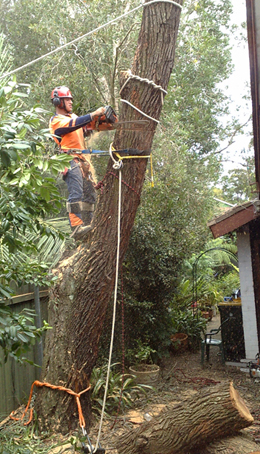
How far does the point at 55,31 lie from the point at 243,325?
652cm

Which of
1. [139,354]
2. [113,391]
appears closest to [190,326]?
[139,354]

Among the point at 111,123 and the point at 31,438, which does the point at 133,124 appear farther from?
the point at 31,438

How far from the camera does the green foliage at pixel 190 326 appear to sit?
909 centimetres

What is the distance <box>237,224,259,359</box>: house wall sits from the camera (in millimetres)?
7441

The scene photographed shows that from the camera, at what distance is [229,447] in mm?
4152

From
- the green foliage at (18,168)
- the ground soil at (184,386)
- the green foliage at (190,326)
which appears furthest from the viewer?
the green foliage at (190,326)

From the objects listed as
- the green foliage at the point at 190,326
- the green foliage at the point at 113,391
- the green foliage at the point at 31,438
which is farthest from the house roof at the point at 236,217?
the green foliage at the point at 31,438

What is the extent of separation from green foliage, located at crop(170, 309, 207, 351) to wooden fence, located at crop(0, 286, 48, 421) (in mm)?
4152

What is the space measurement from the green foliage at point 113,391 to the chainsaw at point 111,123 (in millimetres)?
2841

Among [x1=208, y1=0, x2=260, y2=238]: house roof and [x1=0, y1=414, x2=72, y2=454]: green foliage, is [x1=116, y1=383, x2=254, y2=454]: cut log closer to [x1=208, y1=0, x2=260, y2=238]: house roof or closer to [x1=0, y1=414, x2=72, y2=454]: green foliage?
[x1=0, y1=414, x2=72, y2=454]: green foliage

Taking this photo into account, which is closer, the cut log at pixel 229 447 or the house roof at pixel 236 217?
the cut log at pixel 229 447

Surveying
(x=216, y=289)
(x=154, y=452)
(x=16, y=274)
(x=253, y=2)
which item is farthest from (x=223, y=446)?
(x=216, y=289)

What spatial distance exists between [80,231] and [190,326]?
5646 mm

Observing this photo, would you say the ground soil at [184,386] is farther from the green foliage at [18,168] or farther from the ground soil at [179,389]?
the green foliage at [18,168]
